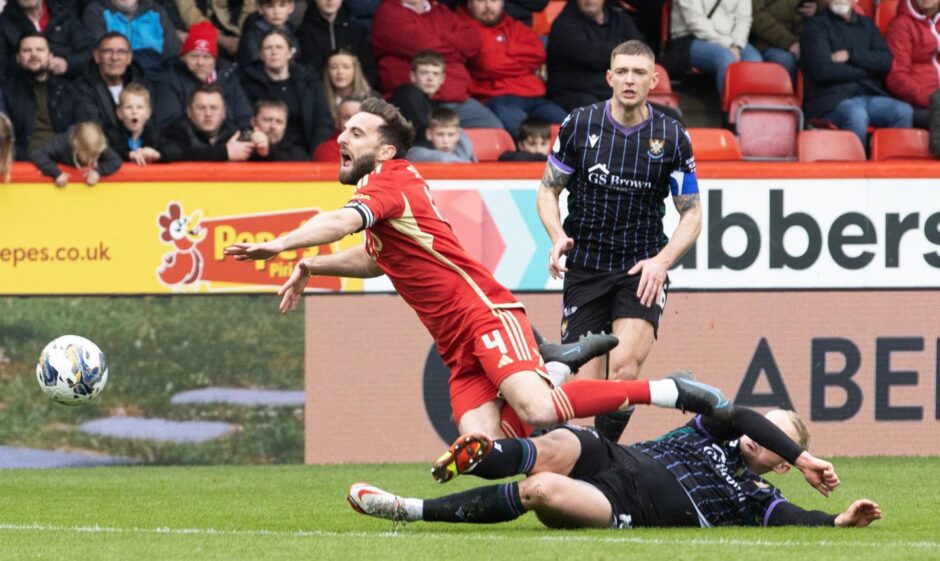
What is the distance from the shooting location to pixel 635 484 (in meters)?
6.88

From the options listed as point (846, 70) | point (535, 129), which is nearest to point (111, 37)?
point (535, 129)

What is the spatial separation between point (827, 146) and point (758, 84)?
112cm

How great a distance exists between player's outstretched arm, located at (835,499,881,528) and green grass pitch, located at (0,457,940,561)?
54 millimetres

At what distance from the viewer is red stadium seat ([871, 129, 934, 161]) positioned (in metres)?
12.3

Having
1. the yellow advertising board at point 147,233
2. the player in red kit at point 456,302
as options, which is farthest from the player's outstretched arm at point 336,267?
the yellow advertising board at point 147,233

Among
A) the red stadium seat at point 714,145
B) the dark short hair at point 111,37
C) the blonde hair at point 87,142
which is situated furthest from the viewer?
the red stadium seat at point 714,145

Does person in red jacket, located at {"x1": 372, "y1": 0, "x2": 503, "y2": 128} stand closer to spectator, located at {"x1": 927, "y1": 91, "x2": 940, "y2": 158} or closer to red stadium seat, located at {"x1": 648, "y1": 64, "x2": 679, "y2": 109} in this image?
red stadium seat, located at {"x1": 648, "y1": 64, "x2": 679, "y2": 109}

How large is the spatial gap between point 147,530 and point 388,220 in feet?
5.71

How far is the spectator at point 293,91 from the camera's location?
11859 millimetres

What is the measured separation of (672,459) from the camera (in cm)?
700

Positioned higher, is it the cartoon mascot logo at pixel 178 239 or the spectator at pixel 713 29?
the spectator at pixel 713 29

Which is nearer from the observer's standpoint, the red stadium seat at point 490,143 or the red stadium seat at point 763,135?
the red stadium seat at point 490,143

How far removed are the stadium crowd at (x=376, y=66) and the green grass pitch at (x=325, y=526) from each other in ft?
7.32

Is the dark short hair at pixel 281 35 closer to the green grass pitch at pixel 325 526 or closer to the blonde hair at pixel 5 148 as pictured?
the blonde hair at pixel 5 148
